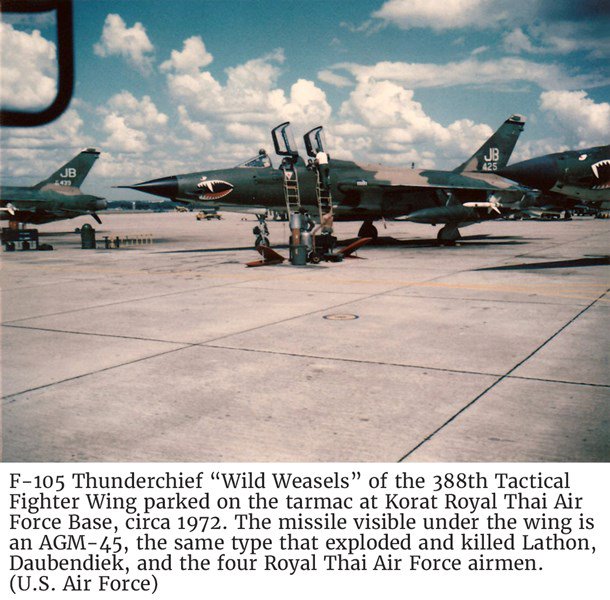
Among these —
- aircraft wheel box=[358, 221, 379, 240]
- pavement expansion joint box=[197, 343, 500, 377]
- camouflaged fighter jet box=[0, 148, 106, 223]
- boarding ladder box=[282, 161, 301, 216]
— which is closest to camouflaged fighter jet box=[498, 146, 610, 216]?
pavement expansion joint box=[197, 343, 500, 377]

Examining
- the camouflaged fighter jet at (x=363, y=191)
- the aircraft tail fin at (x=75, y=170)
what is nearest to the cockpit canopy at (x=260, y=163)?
the camouflaged fighter jet at (x=363, y=191)

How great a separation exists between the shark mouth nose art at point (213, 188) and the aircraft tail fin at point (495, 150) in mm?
12529

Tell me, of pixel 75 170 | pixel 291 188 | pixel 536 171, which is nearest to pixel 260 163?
pixel 291 188

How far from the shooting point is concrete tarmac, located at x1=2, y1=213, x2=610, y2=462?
3.99 m

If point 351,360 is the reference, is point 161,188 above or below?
above

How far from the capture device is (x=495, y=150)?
26172 mm

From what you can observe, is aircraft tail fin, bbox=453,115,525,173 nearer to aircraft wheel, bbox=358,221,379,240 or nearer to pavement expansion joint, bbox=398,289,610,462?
aircraft wheel, bbox=358,221,379,240

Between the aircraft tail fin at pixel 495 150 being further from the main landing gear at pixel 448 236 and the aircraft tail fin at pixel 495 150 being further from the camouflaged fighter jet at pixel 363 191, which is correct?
the main landing gear at pixel 448 236

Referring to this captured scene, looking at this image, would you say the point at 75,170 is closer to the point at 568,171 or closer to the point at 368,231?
the point at 368,231

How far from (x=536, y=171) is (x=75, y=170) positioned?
26.1 metres

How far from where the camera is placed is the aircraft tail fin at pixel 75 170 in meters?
30.7
